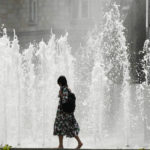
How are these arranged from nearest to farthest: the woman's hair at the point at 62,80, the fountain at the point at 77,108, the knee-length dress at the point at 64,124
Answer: the woman's hair at the point at 62,80, the knee-length dress at the point at 64,124, the fountain at the point at 77,108

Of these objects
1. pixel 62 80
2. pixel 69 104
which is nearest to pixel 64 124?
pixel 69 104

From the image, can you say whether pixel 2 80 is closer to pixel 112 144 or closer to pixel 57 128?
pixel 112 144

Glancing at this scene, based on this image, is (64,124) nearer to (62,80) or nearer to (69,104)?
(69,104)

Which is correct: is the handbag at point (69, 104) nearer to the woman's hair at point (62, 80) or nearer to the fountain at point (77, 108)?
the woman's hair at point (62, 80)

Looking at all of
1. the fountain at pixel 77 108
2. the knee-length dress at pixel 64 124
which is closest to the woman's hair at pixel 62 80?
the knee-length dress at pixel 64 124

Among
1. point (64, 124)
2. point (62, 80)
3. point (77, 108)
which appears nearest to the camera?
point (62, 80)

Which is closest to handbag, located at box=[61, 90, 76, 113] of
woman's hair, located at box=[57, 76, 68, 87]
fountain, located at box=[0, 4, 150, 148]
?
woman's hair, located at box=[57, 76, 68, 87]

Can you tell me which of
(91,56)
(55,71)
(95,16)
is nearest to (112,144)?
(55,71)

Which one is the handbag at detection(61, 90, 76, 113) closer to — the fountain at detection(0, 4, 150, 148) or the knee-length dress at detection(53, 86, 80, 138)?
the knee-length dress at detection(53, 86, 80, 138)

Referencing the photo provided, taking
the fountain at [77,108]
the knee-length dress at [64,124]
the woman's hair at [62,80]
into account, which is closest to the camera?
the woman's hair at [62,80]

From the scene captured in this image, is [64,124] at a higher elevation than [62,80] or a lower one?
lower

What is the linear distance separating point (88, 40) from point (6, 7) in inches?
236

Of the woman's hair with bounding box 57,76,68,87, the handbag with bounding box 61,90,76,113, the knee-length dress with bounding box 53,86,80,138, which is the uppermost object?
the woman's hair with bounding box 57,76,68,87

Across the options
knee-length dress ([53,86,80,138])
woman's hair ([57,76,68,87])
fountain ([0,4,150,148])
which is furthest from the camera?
fountain ([0,4,150,148])
